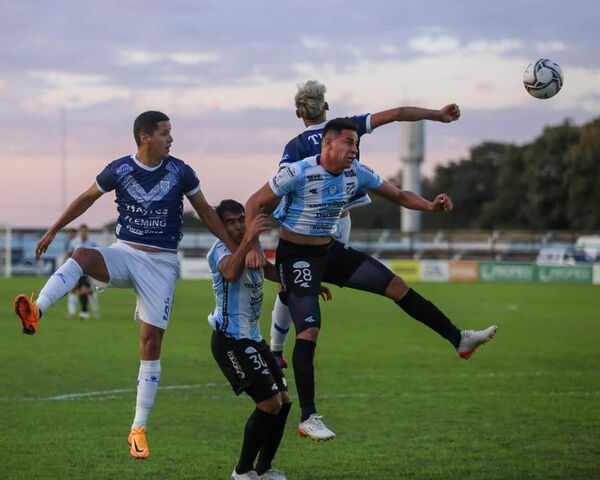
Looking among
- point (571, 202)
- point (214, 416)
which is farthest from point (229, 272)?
point (571, 202)

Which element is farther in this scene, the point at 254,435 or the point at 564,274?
the point at 564,274

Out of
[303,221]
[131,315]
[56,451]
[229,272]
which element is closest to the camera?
[229,272]

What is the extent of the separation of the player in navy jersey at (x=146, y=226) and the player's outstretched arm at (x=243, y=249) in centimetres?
Result: 65

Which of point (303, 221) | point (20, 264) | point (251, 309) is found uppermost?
point (303, 221)

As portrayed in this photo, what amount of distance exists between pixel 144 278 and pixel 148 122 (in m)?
1.49

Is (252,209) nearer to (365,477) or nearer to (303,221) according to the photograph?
(303,221)

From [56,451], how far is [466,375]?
9932 millimetres

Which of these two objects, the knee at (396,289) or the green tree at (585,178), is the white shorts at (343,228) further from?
the green tree at (585,178)

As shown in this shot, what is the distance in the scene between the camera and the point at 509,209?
357ft

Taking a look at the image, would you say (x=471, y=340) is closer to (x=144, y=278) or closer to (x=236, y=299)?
(x=236, y=299)

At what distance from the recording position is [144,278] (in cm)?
1064

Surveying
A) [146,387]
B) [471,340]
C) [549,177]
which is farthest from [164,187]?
[549,177]

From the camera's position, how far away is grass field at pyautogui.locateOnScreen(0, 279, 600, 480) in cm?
1211

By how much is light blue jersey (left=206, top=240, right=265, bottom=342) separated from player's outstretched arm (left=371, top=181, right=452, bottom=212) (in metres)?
1.57
